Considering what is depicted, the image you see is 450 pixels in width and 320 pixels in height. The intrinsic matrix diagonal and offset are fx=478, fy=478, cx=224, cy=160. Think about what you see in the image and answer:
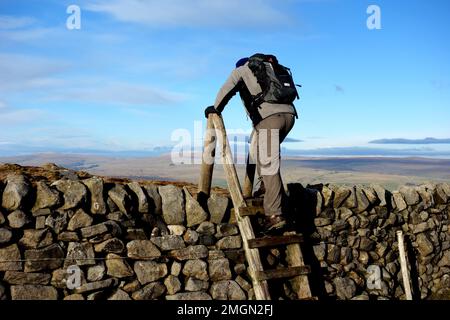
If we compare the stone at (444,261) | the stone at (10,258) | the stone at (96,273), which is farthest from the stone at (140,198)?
the stone at (444,261)

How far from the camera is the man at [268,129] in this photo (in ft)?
22.4

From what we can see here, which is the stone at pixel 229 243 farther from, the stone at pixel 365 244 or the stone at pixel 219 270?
the stone at pixel 365 244

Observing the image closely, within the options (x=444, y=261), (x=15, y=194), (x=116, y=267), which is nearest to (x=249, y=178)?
(x=116, y=267)

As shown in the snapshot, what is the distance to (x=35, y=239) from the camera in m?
6.05

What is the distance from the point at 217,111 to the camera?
7406 mm

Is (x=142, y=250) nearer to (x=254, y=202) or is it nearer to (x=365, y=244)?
(x=254, y=202)

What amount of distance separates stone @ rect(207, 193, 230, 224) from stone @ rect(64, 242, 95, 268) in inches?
73.0

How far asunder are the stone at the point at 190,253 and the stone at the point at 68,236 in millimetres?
1350

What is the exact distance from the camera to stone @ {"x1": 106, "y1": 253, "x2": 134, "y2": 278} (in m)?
6.40

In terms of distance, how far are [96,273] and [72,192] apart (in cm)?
112

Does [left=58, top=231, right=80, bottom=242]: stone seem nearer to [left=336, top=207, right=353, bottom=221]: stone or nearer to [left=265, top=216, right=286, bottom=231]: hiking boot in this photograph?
[left=265, top=216, right=286, bottom=231]: hiking boot
